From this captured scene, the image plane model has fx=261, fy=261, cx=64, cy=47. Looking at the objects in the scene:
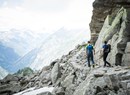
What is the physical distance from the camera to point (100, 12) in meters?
46.4

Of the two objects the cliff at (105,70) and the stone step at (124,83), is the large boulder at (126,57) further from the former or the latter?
the stone step at (124,83)

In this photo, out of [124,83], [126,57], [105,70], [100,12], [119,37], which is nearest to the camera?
[124,83]

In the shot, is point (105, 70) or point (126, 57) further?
point (126, 57)

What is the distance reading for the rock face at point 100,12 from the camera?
4244cm

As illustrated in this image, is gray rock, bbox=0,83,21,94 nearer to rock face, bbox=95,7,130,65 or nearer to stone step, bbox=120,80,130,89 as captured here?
rock face, bbox=95,7,130,65

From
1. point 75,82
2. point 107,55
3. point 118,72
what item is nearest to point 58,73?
point 75,82

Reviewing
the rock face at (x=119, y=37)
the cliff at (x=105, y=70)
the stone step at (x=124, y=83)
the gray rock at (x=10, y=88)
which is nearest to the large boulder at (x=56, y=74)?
the cliff at (x=105, y=70)

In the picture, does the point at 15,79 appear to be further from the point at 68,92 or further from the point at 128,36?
the point at 128,36

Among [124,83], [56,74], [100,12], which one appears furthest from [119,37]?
[56,74]

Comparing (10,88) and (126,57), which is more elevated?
(126,57)

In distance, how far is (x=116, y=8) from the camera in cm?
4262

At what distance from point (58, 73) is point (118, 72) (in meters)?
21.3

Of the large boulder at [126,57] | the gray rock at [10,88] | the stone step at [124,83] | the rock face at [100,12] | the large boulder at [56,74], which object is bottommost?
the gray rock at [10,88]

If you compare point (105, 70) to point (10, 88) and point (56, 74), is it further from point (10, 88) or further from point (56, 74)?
point (10, 88)
